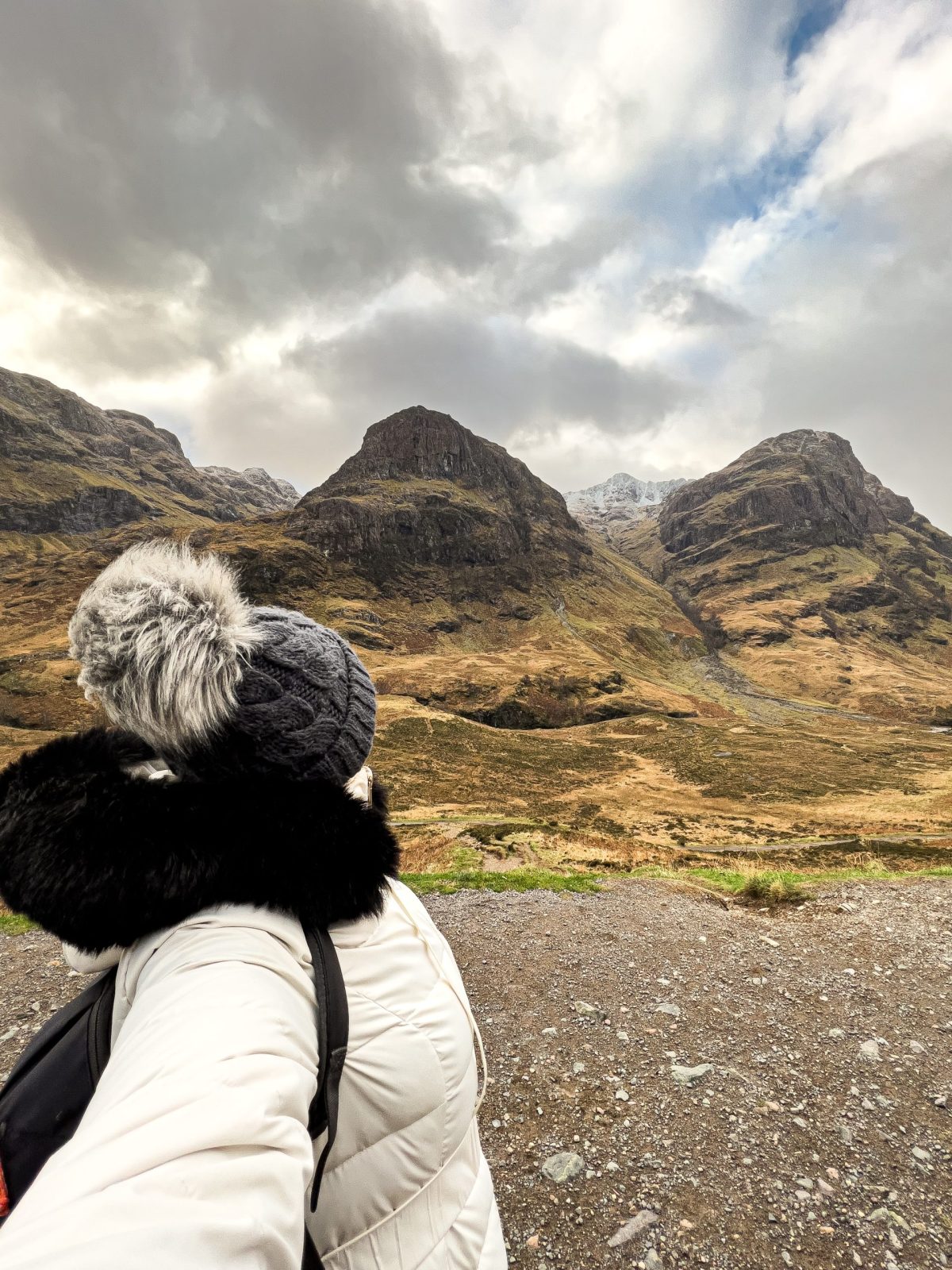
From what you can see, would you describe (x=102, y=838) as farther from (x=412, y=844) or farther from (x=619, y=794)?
(x=619, y=794)

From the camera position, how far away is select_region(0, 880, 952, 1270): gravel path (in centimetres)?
354

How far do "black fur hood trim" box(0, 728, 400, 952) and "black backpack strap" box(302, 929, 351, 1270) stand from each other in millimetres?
95

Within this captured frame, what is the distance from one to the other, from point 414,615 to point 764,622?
105184 millimetres

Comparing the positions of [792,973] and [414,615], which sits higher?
[414,615]

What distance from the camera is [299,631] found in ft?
6.94

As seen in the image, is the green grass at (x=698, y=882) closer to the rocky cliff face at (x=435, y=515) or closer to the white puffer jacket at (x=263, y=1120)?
the white puffer jacket at (x=263, y=1120)

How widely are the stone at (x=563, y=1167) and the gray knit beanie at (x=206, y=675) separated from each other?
4.20m

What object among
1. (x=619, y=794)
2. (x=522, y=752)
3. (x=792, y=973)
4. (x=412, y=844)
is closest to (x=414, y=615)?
(x=522, y=752)

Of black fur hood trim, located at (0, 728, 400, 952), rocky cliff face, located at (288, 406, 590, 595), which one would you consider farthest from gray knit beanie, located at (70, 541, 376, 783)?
rocky cliff face, located at (288, 406, 590, 595)

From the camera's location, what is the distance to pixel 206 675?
5.86ft

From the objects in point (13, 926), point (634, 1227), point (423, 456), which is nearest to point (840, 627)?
point (423, 456)

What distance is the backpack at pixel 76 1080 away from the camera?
53.6 inches

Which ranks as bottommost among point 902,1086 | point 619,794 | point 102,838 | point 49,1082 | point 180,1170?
point 619,794

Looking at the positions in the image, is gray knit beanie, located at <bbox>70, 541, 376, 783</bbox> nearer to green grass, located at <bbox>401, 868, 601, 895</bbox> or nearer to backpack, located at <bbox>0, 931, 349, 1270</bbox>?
backpack, located at <bbox>0, 931, 349, 1270</bbox>
